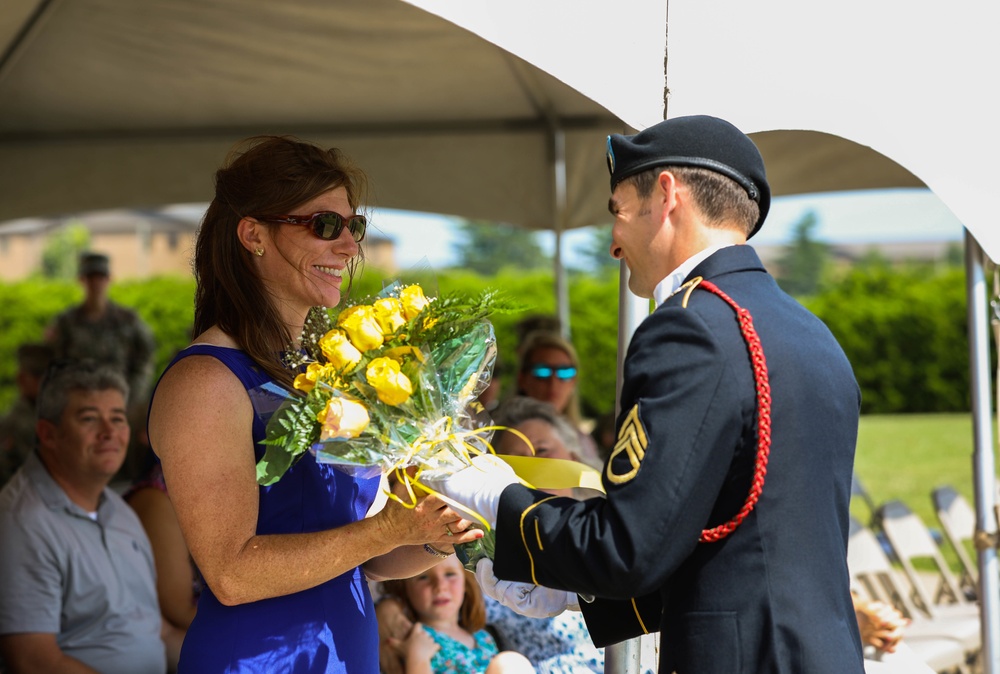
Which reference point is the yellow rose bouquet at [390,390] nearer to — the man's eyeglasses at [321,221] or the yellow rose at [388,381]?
the yellow rose at [388,381]

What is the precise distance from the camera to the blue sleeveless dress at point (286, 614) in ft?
6.82

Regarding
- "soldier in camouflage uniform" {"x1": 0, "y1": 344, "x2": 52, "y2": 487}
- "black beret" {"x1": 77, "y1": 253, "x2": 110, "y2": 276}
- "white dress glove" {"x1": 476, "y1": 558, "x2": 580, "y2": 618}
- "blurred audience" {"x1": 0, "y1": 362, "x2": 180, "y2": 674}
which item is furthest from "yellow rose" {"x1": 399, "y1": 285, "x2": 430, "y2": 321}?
"black beret" {"x1": 77, "y1": 253, "x2": 110, "y2": 276}

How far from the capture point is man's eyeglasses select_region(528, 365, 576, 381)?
5723mm

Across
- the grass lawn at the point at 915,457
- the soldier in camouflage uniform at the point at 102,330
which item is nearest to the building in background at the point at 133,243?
the grass lawn at the point at 915,457

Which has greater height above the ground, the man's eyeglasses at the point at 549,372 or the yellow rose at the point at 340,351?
the yellow rose at the point at 340,351

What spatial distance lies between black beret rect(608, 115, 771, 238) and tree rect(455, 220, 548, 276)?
34682 millimetres

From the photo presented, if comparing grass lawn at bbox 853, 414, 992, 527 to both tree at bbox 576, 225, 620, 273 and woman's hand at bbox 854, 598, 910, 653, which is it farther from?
tree at bbox 576, 225, 620, 273

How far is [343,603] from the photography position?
7.29 ft

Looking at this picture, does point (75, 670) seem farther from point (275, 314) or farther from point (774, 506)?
point (774, 506)

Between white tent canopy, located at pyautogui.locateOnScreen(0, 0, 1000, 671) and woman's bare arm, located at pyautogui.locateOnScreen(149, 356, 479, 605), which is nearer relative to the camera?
woman's bare arm, located at pyautogui.locateOnScreen(149, 356, 479, 605)

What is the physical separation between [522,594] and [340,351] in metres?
0.63

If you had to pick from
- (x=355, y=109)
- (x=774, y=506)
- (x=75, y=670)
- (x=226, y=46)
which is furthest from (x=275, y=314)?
(x=355, y=109)

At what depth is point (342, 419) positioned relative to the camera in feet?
5.94

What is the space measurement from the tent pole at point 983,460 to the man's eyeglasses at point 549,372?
255 cm
